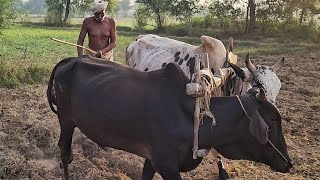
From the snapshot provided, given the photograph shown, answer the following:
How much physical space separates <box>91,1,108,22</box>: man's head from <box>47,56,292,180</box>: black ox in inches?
89.0

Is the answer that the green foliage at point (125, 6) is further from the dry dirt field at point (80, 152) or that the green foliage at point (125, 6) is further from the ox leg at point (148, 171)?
the ox leg at point (148, 171)

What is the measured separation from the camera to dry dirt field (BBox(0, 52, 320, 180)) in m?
4.84

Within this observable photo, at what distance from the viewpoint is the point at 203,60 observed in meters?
5.36

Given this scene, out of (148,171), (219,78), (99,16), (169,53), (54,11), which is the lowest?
(148,171)

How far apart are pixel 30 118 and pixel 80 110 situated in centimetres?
283

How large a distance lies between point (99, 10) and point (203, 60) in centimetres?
166

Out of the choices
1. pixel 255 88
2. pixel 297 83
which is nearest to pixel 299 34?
pixel 297 83

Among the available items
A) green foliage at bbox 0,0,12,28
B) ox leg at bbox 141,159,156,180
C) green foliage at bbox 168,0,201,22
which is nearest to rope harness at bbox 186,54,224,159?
ox leg at bbox 141,159,156,180

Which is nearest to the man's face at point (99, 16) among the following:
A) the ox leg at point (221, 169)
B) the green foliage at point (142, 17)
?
the ox leg at point (221, 169)

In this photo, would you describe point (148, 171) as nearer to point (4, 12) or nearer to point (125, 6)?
point (4, 12)

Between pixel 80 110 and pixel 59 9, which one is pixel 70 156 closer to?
pixel 80 110

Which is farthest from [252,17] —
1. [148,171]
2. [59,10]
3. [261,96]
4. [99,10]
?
[261,96]

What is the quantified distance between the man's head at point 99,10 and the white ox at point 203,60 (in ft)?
3.24

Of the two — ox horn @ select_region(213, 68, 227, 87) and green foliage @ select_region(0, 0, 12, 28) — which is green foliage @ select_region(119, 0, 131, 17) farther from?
ox horn @ select_region(213, 68, 227, 87)
